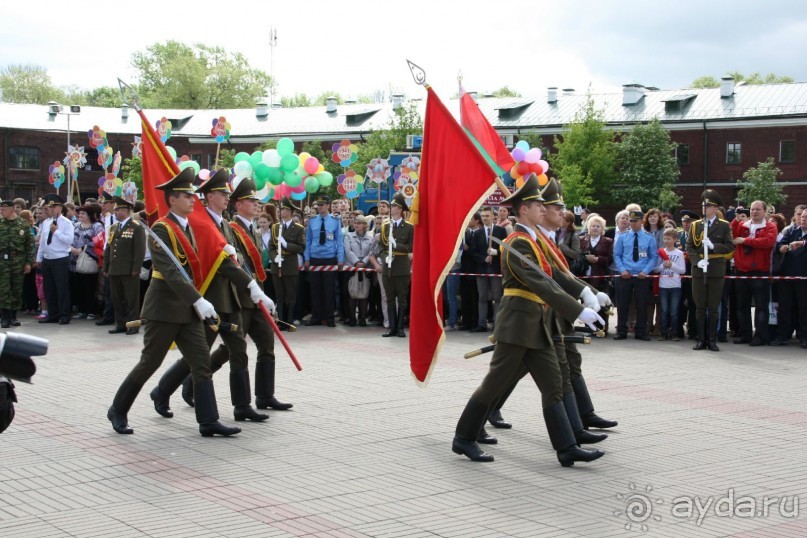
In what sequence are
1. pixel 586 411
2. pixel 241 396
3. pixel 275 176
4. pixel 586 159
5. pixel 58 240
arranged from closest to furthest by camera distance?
pixel 586 411, pixel 241 396, pixel 275 176, pixel 58 240, pixel 586 159

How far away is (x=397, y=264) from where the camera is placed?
56.3 feet

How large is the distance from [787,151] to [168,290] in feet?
177

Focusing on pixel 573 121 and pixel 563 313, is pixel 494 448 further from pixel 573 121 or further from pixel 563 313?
pixel 573 121

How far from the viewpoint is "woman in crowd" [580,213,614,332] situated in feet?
55.7

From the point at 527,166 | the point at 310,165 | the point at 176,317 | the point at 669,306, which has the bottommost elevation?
the point at 669,306

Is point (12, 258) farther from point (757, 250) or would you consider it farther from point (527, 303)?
point (527, 303)

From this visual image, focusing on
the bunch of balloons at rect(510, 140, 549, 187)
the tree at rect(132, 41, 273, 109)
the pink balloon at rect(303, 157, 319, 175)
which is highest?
the tree at rect(132, 41, 273, 109)

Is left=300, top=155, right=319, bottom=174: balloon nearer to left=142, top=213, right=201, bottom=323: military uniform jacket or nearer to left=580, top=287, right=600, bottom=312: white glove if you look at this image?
left=142, top=213, right=201, bottom=323: military uniform jacket

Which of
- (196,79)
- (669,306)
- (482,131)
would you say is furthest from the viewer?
(196,79)

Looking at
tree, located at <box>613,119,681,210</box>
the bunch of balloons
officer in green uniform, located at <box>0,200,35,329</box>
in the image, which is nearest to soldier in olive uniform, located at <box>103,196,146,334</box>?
officer in green uniform, located at <box>0,200,35,329</box>

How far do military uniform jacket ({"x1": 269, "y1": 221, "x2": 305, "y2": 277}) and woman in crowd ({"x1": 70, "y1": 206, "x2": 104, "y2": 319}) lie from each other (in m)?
3.50

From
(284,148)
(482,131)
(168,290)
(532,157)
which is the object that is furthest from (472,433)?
(284,148)

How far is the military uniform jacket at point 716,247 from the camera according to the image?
1509 cm

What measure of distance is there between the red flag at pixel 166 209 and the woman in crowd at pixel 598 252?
28.2 ft
